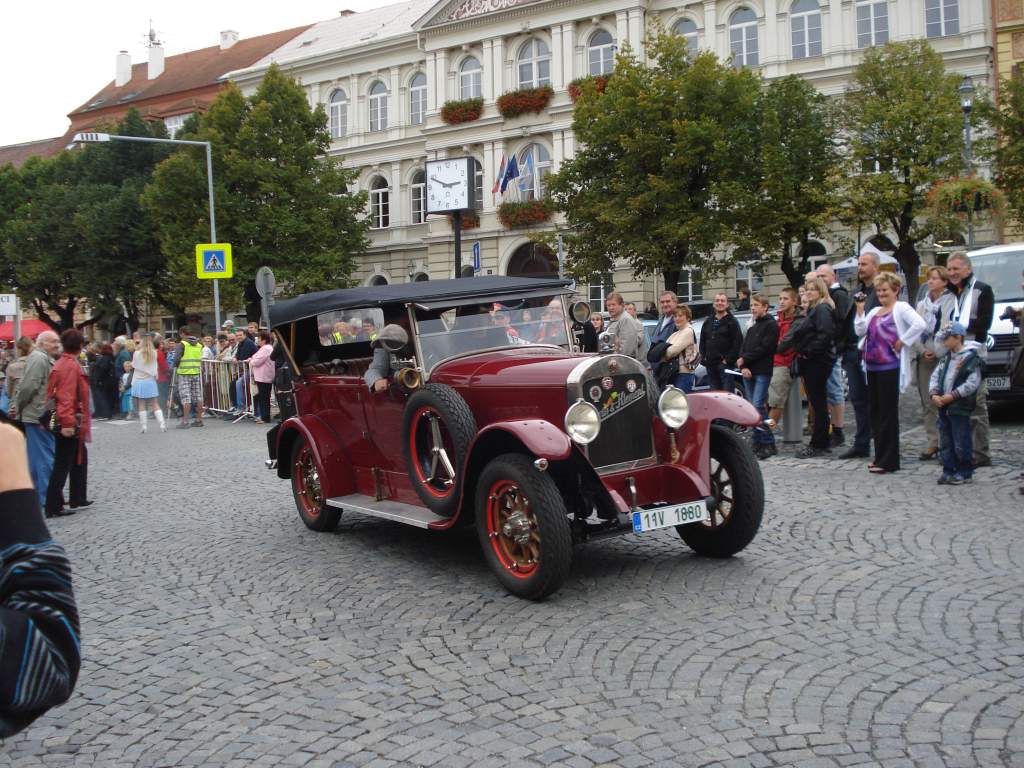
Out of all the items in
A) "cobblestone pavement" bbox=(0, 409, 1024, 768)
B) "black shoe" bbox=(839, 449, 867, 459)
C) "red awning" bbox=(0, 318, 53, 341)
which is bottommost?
"cobblestone pavement" bbox=(0, 409, 1024, 768)

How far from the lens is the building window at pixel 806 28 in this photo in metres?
40.2

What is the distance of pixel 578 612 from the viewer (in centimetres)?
562

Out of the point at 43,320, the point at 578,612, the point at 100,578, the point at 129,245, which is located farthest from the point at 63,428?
the point at 43,320

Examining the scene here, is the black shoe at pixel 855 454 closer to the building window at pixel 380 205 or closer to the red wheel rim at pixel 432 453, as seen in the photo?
the red wheel rim at pixel 432 453

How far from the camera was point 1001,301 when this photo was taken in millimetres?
13828

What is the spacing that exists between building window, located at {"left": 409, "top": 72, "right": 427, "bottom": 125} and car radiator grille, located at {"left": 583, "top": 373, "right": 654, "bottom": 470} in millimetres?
46944

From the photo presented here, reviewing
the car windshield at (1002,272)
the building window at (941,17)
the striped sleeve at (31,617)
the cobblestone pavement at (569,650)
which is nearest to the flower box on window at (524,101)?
the building window at (941,17)

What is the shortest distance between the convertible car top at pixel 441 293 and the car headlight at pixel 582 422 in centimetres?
174

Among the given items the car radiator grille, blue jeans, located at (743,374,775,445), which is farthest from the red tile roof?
the car radiator grille

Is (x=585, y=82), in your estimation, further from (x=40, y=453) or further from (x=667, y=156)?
(x=40, y=453)

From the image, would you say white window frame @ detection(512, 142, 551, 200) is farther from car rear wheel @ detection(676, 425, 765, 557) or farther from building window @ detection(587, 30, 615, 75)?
car rear wheel @ detection(676, 425, 765, 557)

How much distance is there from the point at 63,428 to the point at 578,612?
6.41 m

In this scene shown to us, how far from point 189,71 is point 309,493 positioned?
199 ft

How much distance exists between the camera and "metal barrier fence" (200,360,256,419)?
2125 centimetres
